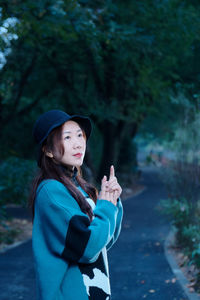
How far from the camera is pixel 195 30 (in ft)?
33.4

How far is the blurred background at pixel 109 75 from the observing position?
679 centimetres

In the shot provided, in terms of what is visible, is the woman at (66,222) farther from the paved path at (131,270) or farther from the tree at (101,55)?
the tree at (101,55)

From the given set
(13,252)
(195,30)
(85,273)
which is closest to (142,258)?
(13,252)

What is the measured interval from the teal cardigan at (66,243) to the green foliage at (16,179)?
810cm

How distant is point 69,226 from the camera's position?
1.97m

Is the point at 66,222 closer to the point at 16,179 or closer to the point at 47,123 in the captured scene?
the point at 47,123

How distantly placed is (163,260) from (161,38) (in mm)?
6508

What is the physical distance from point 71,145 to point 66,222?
472mm

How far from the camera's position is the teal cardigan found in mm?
1969

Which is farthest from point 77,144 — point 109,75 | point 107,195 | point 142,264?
point 109,75

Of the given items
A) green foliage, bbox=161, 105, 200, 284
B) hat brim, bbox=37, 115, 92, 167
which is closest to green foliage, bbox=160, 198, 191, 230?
green foliage, bbox=161, 105, 200, 284

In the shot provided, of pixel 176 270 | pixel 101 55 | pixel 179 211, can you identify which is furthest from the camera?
pixel 101 55

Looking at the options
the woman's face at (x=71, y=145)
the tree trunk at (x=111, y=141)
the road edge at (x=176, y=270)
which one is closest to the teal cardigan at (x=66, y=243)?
the woman's face at (x=71, y=145)

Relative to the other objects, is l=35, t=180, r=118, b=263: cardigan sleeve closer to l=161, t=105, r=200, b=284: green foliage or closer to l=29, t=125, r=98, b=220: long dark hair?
l=29, t=125, r=98, b=220: long dark hair
